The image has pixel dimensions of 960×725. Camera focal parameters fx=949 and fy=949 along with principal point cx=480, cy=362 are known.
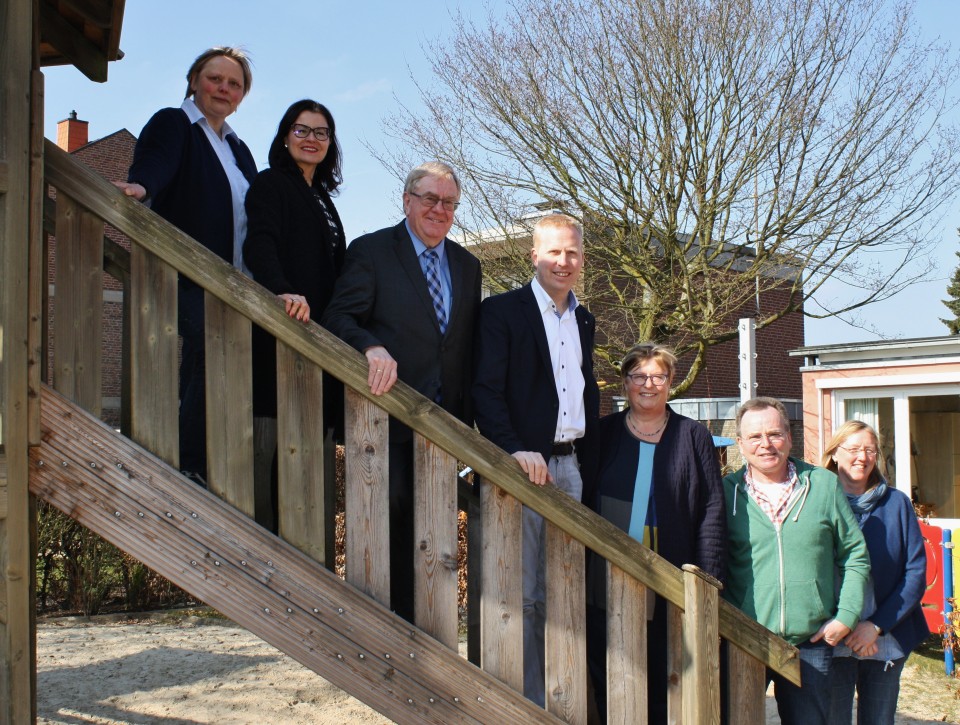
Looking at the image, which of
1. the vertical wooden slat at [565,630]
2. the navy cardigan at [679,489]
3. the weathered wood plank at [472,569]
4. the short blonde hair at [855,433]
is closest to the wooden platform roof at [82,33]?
the weathered wood plank at [472,569]

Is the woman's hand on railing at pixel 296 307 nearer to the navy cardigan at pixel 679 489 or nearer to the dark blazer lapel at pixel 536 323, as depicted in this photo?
the dark blazer lapel at pixel 536 323

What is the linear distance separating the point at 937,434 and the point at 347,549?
12714 mm

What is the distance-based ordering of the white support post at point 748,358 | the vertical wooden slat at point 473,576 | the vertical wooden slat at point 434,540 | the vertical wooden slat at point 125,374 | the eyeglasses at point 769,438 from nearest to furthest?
the vertical wooden slat at point 125,374 → the vertical wooden slat at point 434,540 → the eyeglasses at point 769,438 → the vertical wooden slat at point 473,576 → the white support post at point 748,358

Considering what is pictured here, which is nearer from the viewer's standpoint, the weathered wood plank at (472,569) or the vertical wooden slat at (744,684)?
the vertical wooden slat at (744,684)

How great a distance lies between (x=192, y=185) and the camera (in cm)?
337

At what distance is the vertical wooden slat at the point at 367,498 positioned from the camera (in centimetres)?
297

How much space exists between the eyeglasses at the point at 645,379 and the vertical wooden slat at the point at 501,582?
0.76 meters

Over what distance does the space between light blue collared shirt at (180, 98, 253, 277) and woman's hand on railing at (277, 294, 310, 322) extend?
1.76 feet

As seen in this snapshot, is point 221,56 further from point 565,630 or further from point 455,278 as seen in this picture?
point 565,630

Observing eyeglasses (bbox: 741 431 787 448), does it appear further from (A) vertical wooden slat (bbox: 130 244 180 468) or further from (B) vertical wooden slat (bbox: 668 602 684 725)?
(A) vertical wooden slat (bbox: 130 244 180 468)

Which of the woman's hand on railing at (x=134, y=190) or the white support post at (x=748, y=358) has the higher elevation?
the woman's hand on railing at (x=134, y=190)

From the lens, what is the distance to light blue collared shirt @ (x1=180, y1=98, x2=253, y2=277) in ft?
11.2

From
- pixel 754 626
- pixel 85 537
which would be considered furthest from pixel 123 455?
pixel 85 537

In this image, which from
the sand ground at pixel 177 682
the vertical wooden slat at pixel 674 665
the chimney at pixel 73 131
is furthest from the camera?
the chimney at pixel 73 131
